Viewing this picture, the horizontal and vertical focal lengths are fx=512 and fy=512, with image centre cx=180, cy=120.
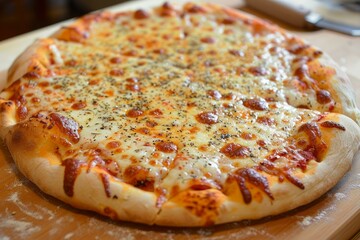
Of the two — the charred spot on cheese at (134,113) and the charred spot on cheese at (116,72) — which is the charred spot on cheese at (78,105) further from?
the charred spot on cheese at (116,72)

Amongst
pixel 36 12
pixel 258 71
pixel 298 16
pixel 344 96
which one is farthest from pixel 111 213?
pixel 36 12

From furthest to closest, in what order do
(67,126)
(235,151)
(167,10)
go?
(167,10) < (67,126) < (235,151)

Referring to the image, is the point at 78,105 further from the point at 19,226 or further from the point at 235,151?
the point at 235,151

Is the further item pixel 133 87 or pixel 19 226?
pixel 133 87

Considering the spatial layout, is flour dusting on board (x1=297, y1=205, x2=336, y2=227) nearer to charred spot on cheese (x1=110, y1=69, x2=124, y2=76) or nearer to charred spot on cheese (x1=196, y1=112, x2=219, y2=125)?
charred spot on cheese (x1=196, y1=112, x2=219, y2=125)

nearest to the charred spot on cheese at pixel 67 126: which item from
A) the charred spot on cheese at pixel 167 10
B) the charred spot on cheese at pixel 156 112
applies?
the charred spot on cheese at pixel 156 112

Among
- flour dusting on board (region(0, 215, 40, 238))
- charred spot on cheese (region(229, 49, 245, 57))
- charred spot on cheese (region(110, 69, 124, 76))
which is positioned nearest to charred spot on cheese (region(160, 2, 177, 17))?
charred spot on cheese (region(229, 49, 245, 57))
